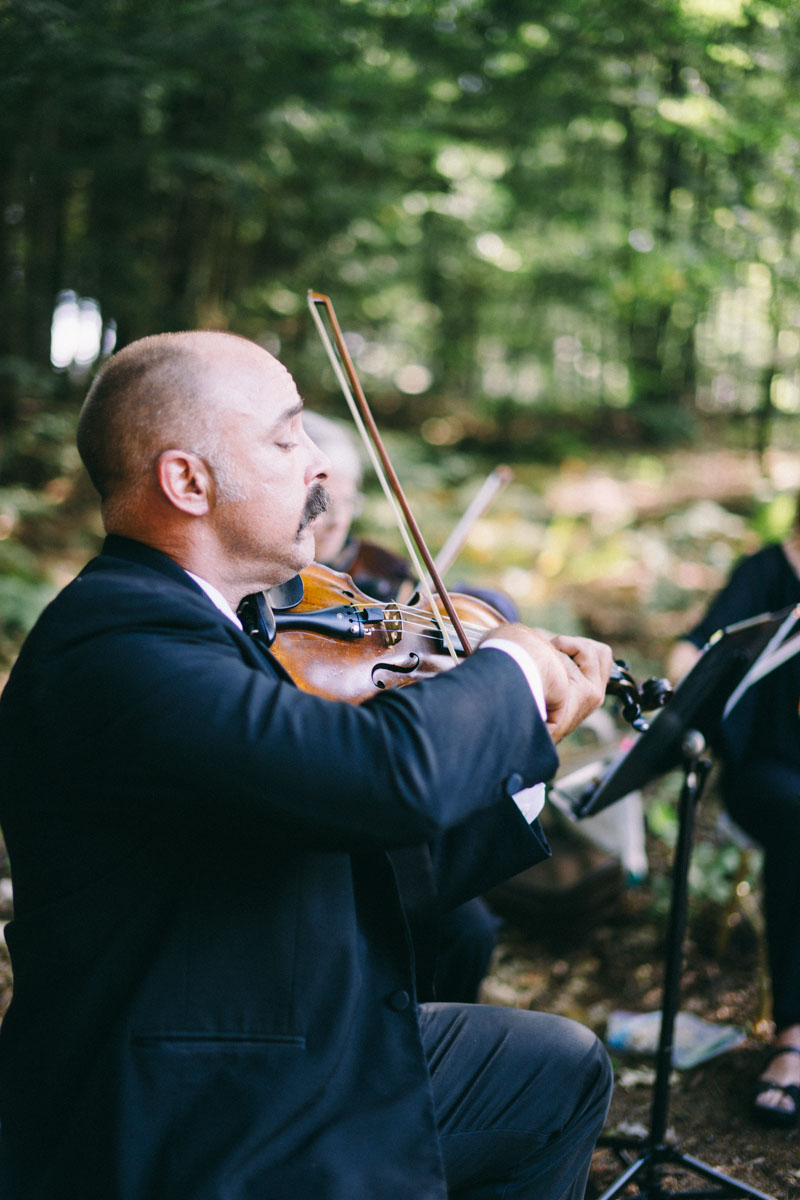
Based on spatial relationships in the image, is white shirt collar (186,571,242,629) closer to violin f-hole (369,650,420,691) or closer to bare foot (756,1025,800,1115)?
violin f-hole (369,650,420,691)

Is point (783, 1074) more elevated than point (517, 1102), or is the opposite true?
point (517, 1102)

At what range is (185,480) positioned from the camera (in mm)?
1297

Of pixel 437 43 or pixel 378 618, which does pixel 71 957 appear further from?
pixel 437 43

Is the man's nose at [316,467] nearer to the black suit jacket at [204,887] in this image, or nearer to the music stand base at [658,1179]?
the black suit jacket at [204,887]

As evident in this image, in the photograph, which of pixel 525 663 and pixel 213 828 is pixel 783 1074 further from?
pixel 213 828

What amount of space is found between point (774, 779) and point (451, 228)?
243 inches

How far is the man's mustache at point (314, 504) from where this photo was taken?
1.45 metres

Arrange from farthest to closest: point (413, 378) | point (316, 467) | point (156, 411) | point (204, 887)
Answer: point (413, 378) → point (316, 467) → point (156, 411) → point (204, 887)

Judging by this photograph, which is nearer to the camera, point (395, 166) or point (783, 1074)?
point (783, 1074)

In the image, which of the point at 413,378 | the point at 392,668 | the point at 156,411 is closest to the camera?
the point at 156,411

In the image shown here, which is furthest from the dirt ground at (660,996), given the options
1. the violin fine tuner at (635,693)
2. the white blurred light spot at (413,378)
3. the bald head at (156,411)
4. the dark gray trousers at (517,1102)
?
the white blurred light spot at (413,378)

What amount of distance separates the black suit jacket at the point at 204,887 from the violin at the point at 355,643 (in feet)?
1.00

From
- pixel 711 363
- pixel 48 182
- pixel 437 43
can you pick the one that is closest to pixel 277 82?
pixel 437 43

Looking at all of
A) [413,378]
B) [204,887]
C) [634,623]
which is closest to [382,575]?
[204,887]
